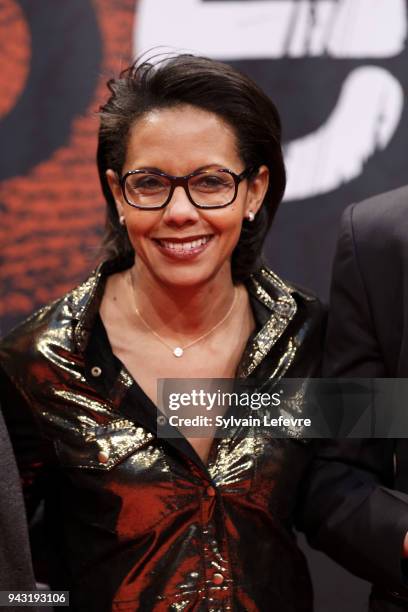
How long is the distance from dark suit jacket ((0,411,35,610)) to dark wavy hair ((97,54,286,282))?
47 cm

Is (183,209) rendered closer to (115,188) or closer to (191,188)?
(191,188)

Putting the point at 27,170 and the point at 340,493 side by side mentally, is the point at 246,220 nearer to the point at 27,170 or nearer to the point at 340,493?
the point at 340,493

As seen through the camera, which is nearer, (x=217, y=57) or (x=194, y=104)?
(x=194, y=104)

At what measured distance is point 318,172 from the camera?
210cm

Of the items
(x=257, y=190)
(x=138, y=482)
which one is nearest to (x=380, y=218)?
(x=257, y=190)

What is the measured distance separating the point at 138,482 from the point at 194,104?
0.60 metres

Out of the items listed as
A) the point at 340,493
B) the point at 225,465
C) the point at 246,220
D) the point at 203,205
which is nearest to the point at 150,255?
the point at 203,205

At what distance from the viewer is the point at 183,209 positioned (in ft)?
4.40

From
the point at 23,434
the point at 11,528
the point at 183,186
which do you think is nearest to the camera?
the point at 11,528

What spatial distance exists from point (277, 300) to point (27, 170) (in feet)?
2.94

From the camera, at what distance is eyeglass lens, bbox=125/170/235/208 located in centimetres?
135

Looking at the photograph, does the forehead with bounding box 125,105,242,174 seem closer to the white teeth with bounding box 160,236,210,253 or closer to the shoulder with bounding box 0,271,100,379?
the white teeth with bounding box 160,236,210,253

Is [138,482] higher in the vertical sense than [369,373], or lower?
lower

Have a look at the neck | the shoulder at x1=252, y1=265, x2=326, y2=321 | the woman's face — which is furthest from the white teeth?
the shoulder at x1=252, y1=265, x2=326, y2=321
